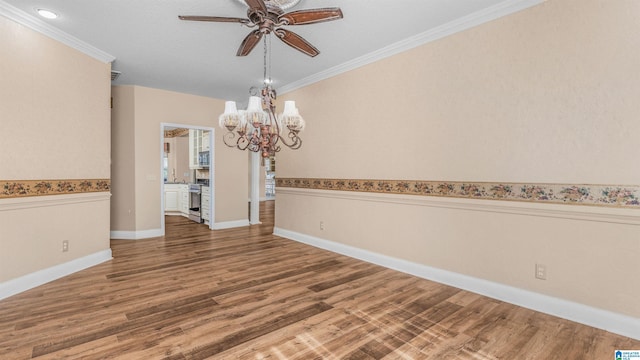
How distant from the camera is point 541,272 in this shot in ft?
8.66

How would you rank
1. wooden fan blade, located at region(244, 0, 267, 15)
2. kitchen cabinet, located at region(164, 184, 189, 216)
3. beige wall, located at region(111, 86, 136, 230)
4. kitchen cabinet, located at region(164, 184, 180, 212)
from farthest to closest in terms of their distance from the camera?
kitchen cabinet, located at region(164, 184, 180, 212) < kitchen cabinet, located at region(164, 184, 189, 216) < beige wall, located at region(111, 86, 136, 230) < wooden fan blade, located at region(244, 0, 267, 15)

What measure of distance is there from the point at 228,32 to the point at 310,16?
1576mm

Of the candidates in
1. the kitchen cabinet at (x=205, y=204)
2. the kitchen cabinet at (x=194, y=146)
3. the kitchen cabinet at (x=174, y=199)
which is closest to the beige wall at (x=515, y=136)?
the kitchen cabinet at (x=205, y=204)

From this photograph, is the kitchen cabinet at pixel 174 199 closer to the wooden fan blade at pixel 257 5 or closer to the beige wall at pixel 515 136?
the beige wall at pixel 515 136

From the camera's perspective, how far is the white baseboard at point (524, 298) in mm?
2273

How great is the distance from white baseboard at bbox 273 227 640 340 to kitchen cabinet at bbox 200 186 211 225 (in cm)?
397

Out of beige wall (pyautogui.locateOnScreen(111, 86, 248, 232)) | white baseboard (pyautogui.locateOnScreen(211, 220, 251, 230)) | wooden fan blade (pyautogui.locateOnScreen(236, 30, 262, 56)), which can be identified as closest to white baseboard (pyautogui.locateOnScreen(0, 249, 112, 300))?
beige wall (pyautogui.locateOnScreen(111, 86, 248, 232))

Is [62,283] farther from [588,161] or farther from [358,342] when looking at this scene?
[588,161]

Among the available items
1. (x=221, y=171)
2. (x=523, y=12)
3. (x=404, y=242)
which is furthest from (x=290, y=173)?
(x=523, y=12)

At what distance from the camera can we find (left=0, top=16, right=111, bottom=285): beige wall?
2.98m

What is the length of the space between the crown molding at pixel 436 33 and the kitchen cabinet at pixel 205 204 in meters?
3.64

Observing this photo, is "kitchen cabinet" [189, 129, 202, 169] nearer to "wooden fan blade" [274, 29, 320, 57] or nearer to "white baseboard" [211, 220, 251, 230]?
"white baseboard" [211, 220, 251, 230]

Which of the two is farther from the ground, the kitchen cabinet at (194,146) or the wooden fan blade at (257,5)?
the wooden fan blade at (257,5)

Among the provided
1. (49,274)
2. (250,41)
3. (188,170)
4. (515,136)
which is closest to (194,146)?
(188,170)
